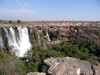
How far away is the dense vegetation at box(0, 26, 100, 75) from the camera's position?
1206 centimetres

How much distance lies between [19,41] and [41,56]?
7557 mm

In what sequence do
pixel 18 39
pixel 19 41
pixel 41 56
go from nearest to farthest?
pixel 41 56 < pixel 18 39 < pixel 19 41

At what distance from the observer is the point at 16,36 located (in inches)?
927

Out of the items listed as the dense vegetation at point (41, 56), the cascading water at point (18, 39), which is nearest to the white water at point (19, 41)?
the cascading water at point (18, 39)

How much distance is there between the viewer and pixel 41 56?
17.1 m

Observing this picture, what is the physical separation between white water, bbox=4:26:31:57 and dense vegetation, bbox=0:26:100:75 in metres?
1.72

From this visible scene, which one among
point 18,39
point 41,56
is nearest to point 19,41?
point 18,39

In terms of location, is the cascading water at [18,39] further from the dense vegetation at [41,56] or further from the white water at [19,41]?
the dense vegetation at [41,56]

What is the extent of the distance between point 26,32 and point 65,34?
667cm

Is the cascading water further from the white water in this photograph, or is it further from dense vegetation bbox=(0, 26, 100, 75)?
dense vegetation bbox=(0, 26, 100, 75)

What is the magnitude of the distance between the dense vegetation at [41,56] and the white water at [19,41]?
5.63ft

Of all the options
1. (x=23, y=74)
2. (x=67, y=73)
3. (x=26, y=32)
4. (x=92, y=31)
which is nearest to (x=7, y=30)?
(x=26, y=32)

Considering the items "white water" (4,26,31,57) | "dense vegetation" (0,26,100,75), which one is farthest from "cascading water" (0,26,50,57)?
"dense vegetation" (0,26,100,75)

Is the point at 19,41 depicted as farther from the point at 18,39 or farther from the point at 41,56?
the point at 41,56
